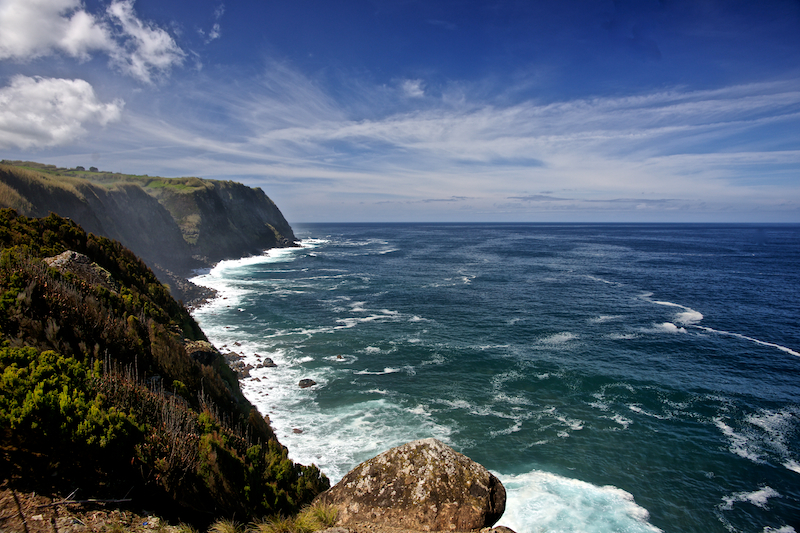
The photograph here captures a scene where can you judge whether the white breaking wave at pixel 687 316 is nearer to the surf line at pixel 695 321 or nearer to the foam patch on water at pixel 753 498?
the surf line at pixel 695 321

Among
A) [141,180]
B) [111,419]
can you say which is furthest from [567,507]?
[141,180]

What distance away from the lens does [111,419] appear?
8.66m

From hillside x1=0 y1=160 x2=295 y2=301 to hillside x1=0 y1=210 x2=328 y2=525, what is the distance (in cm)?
4597

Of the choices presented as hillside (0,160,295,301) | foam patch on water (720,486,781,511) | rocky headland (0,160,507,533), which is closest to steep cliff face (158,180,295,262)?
hillside (0,160,295,301)

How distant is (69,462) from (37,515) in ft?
4.20

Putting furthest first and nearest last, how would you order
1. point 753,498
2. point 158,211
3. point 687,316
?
point 158,211
point 687,316
point 753,498

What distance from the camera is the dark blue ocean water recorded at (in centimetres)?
2059

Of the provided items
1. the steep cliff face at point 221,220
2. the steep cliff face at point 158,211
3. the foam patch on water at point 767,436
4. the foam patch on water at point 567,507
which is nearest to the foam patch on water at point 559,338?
the foam patch on water at point 767,436

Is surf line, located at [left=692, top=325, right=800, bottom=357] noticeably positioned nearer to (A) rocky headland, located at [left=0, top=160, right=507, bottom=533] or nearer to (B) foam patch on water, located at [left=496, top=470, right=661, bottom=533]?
(B) foam patch on water, located at [left=496, top=470, right=661, bottom=533]

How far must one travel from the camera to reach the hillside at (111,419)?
790 cm

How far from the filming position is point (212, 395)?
16.9 metres

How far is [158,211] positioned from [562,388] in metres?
91.6

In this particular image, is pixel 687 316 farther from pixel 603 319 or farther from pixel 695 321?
pixel 603 319

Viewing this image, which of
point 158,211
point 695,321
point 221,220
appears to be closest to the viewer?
point 695,321
